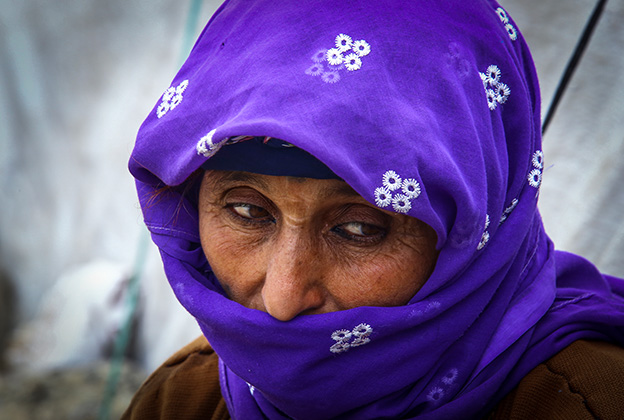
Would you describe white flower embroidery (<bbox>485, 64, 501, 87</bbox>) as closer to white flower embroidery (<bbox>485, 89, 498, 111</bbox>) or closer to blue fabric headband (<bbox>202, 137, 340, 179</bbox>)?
white flower embroidery (<bbox>485, 89, 498, 111</bbox>)

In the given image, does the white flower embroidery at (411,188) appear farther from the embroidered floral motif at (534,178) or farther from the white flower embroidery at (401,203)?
the embroidered floral motif at (534,178)

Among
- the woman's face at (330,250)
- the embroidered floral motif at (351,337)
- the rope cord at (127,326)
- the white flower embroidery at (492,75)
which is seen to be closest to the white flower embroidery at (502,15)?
Result: the white flower embroidery at (492,75)

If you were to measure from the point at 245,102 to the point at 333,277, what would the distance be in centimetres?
42

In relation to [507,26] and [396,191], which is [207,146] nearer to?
[396,191]

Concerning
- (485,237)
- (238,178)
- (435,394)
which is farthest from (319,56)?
(435,394)

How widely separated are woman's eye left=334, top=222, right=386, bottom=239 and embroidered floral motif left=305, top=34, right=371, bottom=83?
0.33 m

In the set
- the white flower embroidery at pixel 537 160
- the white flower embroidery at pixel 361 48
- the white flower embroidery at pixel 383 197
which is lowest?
the white flower embroidery at pixel 537 160

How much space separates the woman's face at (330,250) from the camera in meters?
1.11

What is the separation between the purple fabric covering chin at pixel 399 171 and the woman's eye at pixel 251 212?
0.18 metres

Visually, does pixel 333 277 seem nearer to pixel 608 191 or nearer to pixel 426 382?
pixel 426 382

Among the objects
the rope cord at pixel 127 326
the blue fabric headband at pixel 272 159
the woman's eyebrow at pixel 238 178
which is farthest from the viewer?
the rope cord at pixel 127 326

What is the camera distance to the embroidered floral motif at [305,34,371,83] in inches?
38.9

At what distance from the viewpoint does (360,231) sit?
1.17m

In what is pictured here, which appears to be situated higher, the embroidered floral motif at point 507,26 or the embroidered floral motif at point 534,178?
the embroidered floral motif at point 507,26
